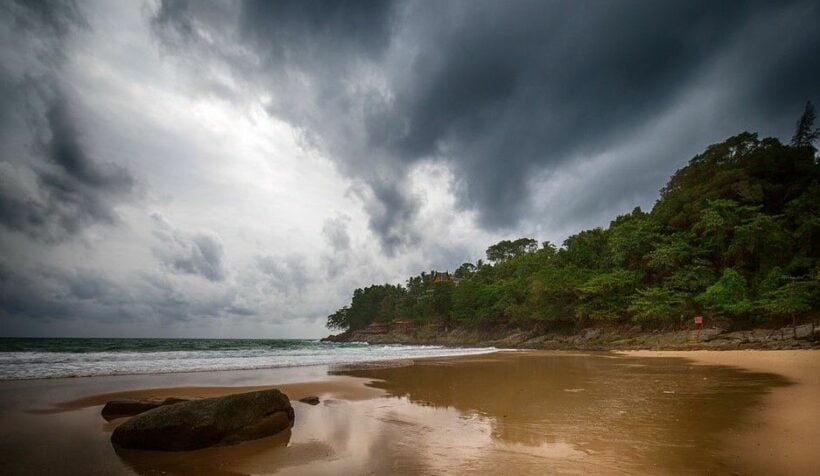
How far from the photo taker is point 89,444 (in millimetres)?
6227

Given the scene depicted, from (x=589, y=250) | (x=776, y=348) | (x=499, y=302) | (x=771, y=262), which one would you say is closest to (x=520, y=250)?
(x=499, y=302)

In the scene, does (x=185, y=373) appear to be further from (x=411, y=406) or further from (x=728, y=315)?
(x=728, y=315)

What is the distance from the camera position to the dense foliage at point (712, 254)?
30542 millimetres

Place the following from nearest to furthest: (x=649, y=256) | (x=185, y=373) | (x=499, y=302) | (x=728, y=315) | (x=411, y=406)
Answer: (x=411, y=406) < (x=185, y=373) < (x=728, y=315) < (x=649, y=256) < (x=499, y=302)

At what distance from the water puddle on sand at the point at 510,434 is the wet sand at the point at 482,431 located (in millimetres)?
30

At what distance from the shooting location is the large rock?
19.7 ft

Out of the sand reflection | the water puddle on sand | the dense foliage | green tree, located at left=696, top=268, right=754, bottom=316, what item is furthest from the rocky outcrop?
green tree, located at left=696, top=268, right=754, bottom=316

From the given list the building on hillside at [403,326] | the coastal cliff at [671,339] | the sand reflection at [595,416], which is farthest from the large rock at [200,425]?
the building on hillside at [403,326]

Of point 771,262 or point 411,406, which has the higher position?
point 771,262

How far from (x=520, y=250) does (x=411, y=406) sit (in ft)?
338

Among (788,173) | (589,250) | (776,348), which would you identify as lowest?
(776,348)

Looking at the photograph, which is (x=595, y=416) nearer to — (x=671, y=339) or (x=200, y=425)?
(x=200, y=425)

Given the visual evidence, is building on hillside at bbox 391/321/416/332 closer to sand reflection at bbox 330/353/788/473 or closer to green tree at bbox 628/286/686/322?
green tree at bbox 628/286/686/322

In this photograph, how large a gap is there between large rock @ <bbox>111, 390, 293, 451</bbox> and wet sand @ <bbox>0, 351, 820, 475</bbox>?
0.19m
